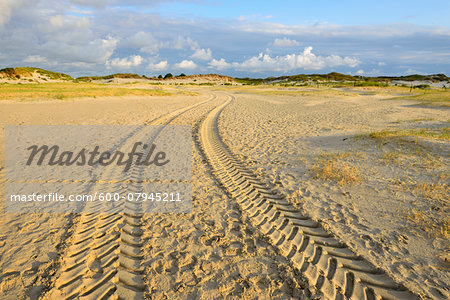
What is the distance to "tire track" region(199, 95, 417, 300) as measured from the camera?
2.92 m

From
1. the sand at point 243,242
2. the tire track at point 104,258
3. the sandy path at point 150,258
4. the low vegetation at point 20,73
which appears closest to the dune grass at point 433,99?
the sand at point 243,242

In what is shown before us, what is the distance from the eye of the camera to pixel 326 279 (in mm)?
3031

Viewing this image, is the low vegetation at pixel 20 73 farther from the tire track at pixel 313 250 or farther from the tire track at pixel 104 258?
the tire track at pixel 313 250

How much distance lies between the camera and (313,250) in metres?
3.54

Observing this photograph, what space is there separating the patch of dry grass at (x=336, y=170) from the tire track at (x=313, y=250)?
1686 mm

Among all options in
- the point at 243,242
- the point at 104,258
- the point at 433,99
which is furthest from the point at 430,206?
the point at 433,99

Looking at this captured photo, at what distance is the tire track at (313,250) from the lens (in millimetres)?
2918

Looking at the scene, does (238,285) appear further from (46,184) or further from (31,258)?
(46,184)

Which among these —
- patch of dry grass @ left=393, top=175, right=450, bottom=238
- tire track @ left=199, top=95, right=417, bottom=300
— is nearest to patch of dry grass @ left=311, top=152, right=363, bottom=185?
patch of dry grass @ left=393, top=175, right=450, bottom=238

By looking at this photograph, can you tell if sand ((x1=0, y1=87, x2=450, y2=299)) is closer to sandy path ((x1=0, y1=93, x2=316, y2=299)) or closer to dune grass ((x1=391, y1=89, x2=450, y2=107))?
sandy path ((x1=0, y1=93, x2=316, y2=299))

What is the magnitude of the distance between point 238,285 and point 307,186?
10.9ft

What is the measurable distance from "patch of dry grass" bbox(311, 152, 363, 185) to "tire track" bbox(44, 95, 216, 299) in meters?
4.52

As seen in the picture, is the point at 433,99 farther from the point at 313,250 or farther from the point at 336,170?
the point at 313,250

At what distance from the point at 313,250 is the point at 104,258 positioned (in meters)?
3.00
